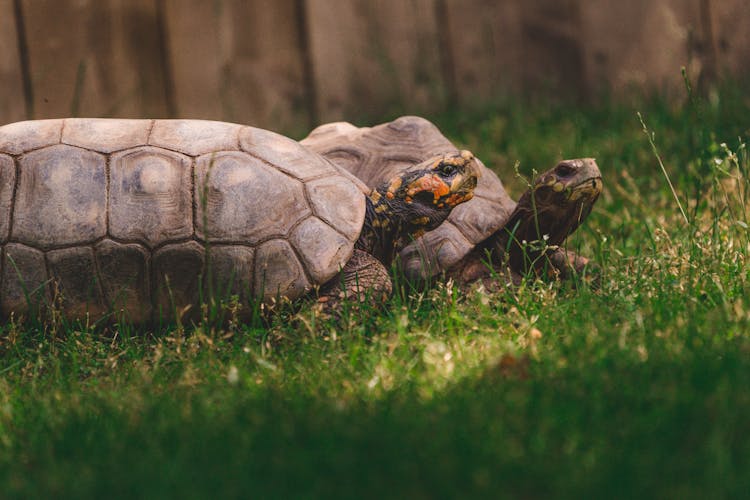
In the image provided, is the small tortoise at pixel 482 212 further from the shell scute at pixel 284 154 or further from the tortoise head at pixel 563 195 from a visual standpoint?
the shell scute at pixel 284 154

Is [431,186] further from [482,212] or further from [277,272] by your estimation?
[277,272]

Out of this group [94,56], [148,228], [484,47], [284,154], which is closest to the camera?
[148,228]

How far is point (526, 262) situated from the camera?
2842 millimetres

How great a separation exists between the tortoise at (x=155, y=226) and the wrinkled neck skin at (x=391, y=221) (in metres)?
0.16

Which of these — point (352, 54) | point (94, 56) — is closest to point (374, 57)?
point (352, 54)

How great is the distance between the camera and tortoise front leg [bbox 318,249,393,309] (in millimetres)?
2684

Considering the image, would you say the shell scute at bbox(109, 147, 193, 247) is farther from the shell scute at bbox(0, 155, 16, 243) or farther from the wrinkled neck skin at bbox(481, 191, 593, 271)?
the wrinkled neck skin at bbox(481, 191, 593, 271)

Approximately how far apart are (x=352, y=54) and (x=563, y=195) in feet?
7.55

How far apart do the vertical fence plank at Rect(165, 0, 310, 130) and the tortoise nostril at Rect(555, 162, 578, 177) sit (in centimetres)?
219

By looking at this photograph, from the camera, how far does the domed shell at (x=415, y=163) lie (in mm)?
2975

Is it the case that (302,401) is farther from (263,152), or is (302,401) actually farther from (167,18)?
(167,18)

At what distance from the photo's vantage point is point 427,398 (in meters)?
1.78

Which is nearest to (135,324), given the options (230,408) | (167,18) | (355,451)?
(230,408)

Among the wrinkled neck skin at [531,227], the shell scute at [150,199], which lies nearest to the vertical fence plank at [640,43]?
the wrinkled neck skin at [531,227]
